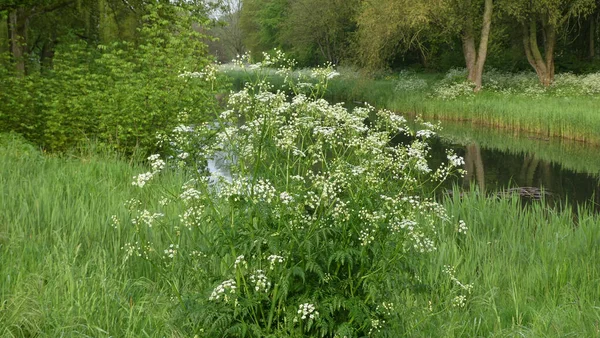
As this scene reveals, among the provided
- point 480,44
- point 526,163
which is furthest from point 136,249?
point 480,44

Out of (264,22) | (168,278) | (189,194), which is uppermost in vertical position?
(264,22)

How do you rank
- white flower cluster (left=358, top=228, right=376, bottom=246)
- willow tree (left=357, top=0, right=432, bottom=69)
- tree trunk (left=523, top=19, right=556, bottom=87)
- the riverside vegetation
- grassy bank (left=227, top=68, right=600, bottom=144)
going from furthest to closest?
tree trunk (left=523, top=19, right=556, bottom=87) < willow tree (left=357, top=0, right=432, bottom=69) < grassy bank (left=227, top=68, right=600, bottom=144) < the riverside vegetation < white flower cluster (left=358, top=228, right=376, bottom=246)

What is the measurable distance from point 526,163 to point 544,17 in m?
14.5

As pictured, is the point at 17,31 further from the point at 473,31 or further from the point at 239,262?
the point at 473,31

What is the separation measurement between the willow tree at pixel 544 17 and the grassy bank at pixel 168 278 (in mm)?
21006

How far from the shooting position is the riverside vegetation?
157 inches

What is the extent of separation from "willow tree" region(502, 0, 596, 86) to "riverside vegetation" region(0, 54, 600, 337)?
2312 cm

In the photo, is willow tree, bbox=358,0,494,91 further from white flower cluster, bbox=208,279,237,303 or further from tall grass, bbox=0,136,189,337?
white flower cluster, bbox=208,279,237,303

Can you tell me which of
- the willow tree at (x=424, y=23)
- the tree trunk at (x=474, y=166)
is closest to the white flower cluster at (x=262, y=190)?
the tree trunk at (x=474, y=166)

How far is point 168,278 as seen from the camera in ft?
15.9

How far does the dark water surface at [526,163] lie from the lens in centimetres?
1489

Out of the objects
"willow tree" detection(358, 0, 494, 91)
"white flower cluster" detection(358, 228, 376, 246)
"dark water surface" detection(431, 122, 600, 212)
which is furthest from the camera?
"willow tree" detection(358, 0, 494, 91)

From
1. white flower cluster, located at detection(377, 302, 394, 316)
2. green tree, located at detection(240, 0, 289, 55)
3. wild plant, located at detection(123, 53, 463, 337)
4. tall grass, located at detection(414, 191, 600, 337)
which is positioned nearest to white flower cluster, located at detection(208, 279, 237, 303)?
wild plant, located at detection(123, 53, 463, 337)

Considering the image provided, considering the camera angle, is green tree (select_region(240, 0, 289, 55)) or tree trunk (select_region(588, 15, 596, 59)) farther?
green tree (select_region(240, 0, 289, 55))
